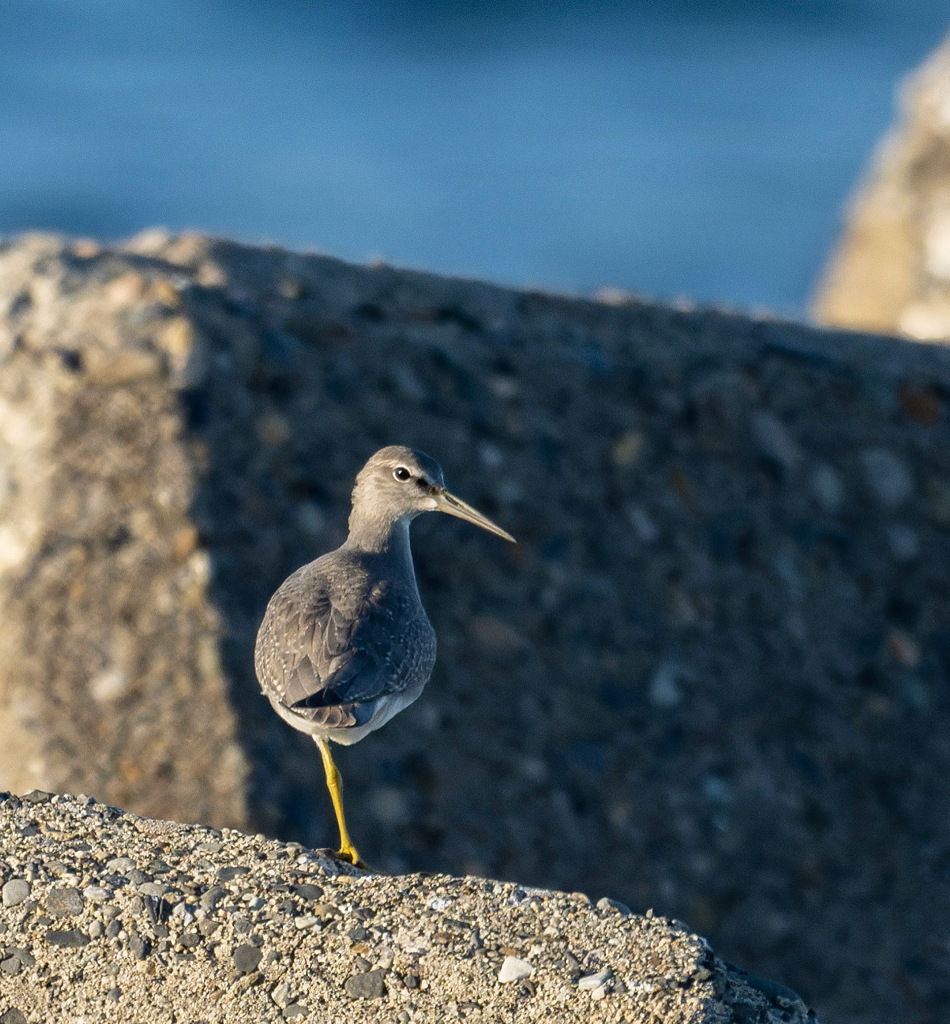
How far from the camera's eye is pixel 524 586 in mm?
10359

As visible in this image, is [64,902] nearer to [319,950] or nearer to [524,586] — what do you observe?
[319,950]

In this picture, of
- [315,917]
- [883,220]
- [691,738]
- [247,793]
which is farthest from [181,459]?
[883,220]

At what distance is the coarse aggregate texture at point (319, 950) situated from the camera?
16.2 feet

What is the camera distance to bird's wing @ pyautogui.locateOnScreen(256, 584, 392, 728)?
5988 mm

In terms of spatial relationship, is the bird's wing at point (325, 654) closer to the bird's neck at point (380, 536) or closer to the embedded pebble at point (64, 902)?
the bird's neck at point (380, 536)

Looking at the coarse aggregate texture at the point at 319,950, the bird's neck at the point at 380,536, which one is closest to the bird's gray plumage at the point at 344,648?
the bird's neck at the point at 380,536

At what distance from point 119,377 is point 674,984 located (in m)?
6.22

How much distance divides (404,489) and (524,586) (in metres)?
3.70

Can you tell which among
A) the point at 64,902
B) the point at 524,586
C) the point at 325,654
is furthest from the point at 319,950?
the point at 524,586

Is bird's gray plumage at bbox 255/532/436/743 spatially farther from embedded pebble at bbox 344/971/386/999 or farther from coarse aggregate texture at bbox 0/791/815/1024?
embedded pebble at bbox 344/971/386/999

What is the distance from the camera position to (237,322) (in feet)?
33.3

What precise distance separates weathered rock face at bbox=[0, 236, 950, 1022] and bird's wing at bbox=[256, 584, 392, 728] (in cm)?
300

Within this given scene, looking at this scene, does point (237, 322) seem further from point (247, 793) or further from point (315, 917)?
point (315, 917)

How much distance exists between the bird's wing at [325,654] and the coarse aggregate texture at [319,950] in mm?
678
